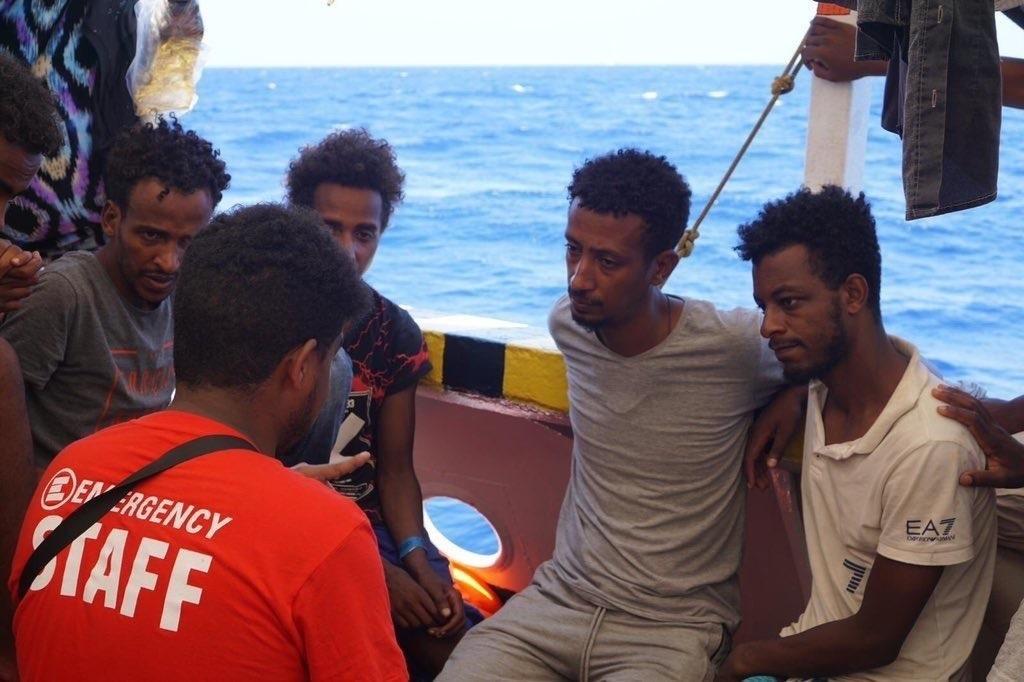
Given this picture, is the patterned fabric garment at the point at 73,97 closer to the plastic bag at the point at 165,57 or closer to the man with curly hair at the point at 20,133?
the plastic bag at the point at 165,57

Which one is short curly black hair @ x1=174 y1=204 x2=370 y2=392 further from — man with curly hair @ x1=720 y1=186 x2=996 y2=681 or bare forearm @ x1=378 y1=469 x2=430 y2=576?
bare forearm @ x1=378 y1=469 x2=430 y2=576

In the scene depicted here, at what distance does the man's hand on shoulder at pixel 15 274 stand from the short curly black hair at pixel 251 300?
2.70 ft

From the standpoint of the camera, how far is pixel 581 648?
2582mm

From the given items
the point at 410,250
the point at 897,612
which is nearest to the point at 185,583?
the point at 897,612

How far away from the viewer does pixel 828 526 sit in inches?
92.4

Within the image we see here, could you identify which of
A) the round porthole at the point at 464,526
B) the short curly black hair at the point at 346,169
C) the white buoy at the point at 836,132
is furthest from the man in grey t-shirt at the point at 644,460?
the round porthole at the point at 464,526

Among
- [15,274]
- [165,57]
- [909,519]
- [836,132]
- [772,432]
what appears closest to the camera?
[909,519]

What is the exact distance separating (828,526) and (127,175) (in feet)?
5.90

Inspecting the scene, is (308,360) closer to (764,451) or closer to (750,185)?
(764,451)

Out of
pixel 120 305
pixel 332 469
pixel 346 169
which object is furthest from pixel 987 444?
pixel 120 305

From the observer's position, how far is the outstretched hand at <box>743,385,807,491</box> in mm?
2523

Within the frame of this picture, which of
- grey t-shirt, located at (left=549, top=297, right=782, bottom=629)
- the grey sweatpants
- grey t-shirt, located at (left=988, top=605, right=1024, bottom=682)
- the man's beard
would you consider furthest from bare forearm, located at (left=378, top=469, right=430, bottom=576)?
grey t-shirt, located at (left=988, top=605, right=1024, bottom=682)

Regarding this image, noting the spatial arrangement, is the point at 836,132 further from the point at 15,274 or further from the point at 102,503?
the point at 102,503

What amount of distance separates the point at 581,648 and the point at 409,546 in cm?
55
